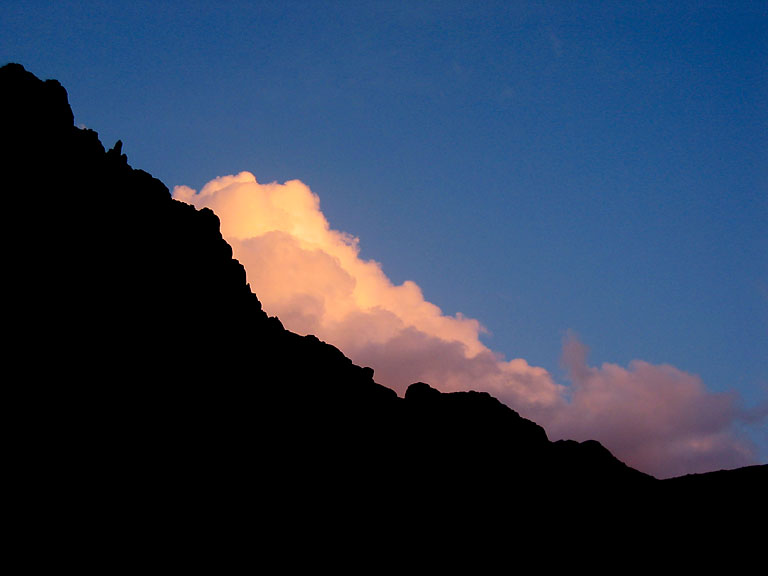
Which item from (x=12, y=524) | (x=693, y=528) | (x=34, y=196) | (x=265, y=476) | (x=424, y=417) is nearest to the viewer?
(x=12, y=524)

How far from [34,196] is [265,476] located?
34.8 metres

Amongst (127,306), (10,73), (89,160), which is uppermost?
(10,73)

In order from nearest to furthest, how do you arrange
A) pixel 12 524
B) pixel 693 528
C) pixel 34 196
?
pixel 12 524
pixel 693 528
pixel 34 196

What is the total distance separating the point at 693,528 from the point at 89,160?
209ft

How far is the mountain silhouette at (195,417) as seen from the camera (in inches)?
1665

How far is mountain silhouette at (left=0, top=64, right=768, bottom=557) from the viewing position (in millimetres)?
42281

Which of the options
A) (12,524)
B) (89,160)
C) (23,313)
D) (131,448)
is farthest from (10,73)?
(12,524)

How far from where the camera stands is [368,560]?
170 ft

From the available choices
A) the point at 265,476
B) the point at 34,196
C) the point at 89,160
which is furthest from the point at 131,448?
the point at 89,160

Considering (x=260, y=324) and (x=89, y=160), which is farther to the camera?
(x=260, y=324)

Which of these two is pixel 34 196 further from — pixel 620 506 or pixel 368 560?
pixel 620 506

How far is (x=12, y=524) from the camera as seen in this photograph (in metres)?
36.2

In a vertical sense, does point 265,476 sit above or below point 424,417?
below

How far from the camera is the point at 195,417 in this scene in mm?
53500
